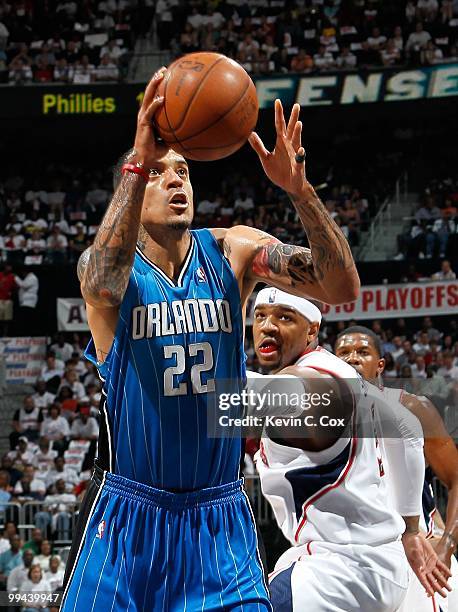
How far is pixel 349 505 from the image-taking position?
455cm

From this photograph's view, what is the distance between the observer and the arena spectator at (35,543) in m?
11.1

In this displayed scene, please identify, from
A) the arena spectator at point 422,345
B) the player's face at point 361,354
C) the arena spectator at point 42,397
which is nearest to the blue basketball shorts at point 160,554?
the player's face at point 361,354

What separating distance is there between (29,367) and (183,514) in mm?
15376

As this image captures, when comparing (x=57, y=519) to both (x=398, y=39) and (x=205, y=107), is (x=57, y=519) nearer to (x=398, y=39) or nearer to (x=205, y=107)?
(x=205, y=107)

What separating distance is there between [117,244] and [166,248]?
0.40 meters

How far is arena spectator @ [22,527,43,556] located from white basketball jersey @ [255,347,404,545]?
7.02 meters

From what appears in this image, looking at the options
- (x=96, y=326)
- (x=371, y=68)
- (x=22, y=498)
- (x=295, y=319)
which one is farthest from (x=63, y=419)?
(x=96, y=326)

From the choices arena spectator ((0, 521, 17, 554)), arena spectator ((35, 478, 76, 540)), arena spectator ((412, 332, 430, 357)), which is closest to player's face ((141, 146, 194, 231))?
arena spectator ((0, 521, 17, 554))

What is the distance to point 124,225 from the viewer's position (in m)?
3.37

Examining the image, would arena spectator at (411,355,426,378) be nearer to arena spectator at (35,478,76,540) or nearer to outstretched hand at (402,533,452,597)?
arena spectator at (35,478,76,540)

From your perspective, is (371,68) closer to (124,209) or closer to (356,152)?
(356,152)

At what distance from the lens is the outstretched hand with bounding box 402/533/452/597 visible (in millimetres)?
4895

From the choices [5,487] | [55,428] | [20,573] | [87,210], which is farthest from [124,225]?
[87,210]

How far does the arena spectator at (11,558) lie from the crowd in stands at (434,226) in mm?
10042
